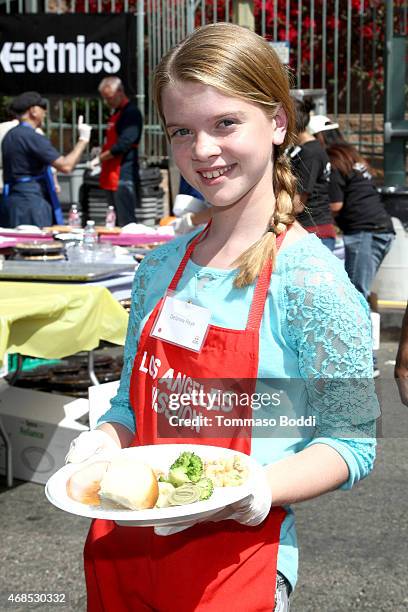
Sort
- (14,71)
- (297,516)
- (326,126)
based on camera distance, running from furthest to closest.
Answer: (14,71), (326,126), (297,516)

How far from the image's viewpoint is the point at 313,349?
5.31 feet

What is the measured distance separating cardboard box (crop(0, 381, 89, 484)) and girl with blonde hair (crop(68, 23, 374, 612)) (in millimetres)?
2892

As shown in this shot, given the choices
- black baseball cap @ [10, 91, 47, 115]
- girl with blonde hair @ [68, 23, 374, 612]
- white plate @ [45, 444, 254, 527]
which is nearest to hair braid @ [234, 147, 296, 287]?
girl with blonde hair @ [68, 23, 374, 612]

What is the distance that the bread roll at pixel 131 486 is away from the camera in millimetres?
1463

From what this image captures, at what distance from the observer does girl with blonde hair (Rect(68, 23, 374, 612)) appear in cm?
162

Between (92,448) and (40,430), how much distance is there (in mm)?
3047

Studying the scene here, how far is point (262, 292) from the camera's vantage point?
1.67m

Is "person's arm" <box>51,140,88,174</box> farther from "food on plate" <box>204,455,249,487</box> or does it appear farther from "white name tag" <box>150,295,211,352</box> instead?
"food on plate" <box>204,455,249,487</box>

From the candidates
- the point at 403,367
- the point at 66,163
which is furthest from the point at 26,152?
the point at 403,367

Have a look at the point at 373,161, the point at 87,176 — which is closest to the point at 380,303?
the point at 373,161

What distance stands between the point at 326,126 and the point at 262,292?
5.36 metres

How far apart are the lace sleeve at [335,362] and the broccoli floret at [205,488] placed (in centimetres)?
21

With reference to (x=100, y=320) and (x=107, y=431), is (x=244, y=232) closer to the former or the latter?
(x=107, y=431)

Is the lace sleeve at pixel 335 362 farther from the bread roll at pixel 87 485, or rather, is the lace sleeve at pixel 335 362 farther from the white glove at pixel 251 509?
the bread roll at pixel 87 485
